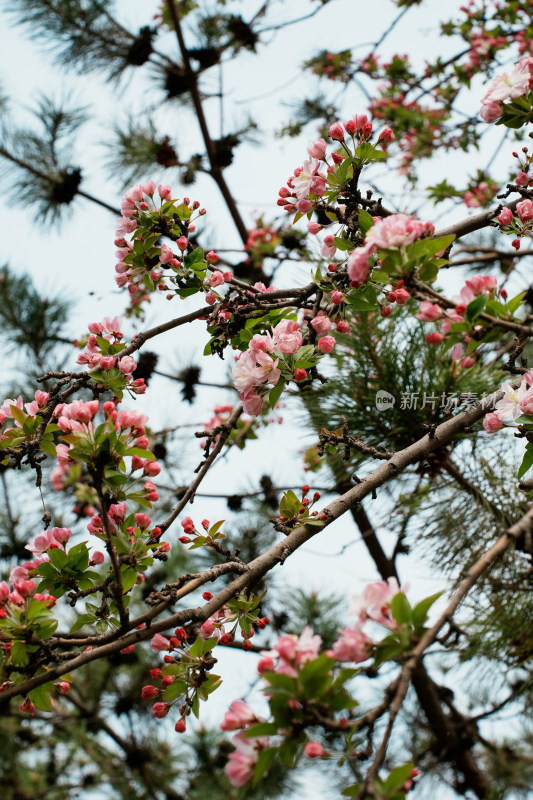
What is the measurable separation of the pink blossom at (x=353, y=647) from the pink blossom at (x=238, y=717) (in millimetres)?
101

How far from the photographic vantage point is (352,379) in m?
1.53

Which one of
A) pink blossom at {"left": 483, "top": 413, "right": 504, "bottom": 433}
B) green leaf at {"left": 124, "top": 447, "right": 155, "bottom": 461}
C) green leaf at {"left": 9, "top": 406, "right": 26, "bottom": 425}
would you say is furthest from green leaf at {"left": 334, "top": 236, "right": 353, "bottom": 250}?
green leaf at {"left": 9, "top": 406, "right": 26, "bottom": 425}

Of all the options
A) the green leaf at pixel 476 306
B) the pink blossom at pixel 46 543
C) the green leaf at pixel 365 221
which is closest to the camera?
the green leaf at pixel 476 306

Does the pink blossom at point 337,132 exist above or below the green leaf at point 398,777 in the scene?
above

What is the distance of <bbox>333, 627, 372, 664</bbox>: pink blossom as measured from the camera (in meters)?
0.54

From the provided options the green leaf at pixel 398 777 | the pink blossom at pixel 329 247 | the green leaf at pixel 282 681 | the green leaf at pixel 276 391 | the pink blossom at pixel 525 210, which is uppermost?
the pink blossom at pixel 329 247

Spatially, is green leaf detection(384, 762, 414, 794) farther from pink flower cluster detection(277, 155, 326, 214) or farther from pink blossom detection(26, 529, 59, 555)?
pink flower cluster detection(277, 155, 326, 214)

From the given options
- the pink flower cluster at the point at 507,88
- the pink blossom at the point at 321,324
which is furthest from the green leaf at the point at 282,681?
the pink flower cluster at the point at 507,88

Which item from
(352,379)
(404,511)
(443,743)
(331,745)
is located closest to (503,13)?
(352,379)

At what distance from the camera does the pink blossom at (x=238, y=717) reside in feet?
1.82

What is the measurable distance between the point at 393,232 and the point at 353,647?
1.41ft

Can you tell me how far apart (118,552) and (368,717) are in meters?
0.41

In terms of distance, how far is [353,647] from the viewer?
0.54 metres

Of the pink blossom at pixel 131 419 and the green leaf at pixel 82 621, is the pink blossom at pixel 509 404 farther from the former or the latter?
the green leaf at pixel 82 621
